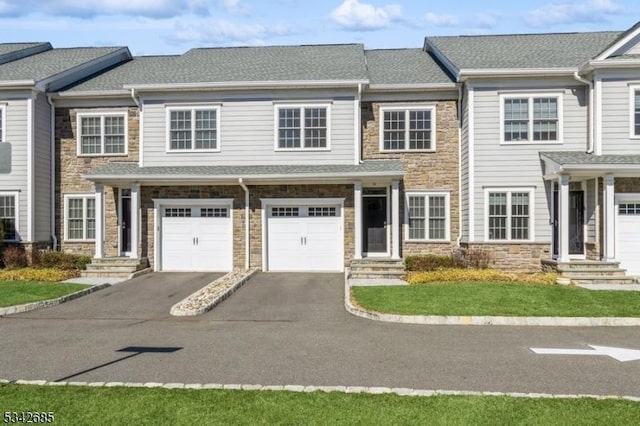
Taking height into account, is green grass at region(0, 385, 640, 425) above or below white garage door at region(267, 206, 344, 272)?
below

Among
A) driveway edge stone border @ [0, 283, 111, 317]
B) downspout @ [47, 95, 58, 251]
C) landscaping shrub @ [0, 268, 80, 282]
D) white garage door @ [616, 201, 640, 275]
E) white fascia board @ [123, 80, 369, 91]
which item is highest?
white fascia board @ [123, 80, 369, 91]

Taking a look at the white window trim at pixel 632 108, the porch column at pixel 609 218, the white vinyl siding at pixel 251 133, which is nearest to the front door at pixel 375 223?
the white vinyl siding at pixel 251 133

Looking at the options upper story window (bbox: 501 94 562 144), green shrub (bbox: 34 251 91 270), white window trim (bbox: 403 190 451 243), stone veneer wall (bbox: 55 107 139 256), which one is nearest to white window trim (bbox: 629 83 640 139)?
upper story window (bbox: 501 94 562 144)

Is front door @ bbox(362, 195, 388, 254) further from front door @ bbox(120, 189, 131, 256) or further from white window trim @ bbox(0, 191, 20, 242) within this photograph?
white window trim @ bbox(0, 191, 20, 242)

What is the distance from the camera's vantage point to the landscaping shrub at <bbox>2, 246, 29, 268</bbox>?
20.6 m

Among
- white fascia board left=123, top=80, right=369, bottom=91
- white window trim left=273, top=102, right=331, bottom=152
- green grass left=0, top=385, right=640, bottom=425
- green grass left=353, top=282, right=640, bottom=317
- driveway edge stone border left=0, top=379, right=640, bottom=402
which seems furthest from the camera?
white window trim left=273, top=102, right=331, bottom=152

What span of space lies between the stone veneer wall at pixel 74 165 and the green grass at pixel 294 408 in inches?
637

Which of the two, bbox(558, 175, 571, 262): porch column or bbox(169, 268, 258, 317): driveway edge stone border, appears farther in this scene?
bbox(558, 175, 571, 262): porch column

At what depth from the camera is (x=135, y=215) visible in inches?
840

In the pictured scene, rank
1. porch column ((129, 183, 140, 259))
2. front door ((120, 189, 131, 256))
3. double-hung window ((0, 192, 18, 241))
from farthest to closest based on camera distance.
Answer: front door ((120, 189, 131, 256)) → double-hung window ((0, 192, 18, 241)) → porch column ((129, 183, 140, 259))

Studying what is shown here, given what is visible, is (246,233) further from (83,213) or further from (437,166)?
(437,166)

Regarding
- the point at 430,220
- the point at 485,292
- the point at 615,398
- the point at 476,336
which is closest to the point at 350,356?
the point at 476,336

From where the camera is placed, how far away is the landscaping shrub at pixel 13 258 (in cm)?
2064

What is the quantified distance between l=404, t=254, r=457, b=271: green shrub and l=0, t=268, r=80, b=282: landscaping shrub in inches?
439
